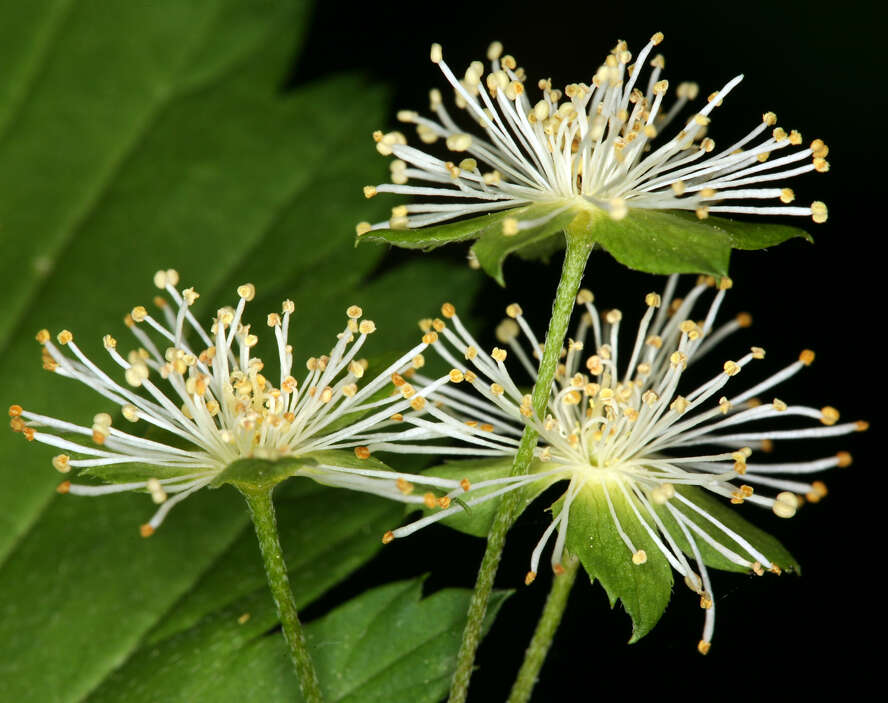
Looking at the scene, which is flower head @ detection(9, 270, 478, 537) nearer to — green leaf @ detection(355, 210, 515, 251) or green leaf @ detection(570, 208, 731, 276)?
green leaf @ detection(355, 210, 515, 251)

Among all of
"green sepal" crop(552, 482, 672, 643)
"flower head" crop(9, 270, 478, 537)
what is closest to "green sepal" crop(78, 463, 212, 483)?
"flower head" crop(9, 270, 478, 537)

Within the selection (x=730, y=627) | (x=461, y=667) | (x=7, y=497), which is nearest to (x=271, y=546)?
(x=461, y=667)

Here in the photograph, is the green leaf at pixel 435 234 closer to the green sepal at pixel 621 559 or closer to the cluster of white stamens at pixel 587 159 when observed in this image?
the cluster of white stamens at pixel 587 159

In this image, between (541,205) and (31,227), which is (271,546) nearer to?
(541,205)

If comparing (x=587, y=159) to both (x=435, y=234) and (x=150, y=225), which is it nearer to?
(x=435, y=234)

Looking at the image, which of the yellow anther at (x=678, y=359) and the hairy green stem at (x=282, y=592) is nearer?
the hairy green stem at (x=282, y=592)

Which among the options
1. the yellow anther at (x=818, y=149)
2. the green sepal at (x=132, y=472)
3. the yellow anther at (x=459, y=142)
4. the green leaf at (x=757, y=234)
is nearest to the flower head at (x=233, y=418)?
the green sepal at (x=132, y=472)
